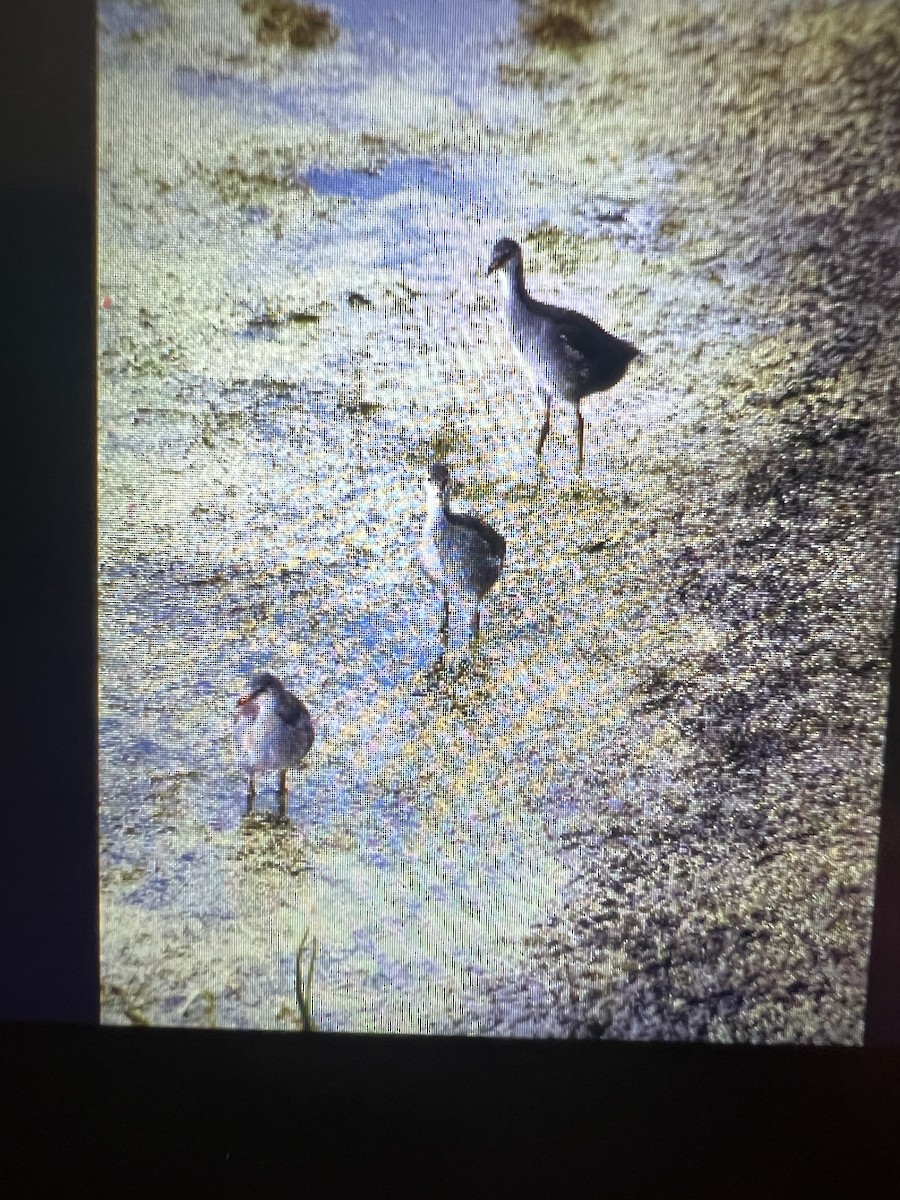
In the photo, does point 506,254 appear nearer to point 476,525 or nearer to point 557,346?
point 557,346

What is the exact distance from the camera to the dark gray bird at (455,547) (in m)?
0.77

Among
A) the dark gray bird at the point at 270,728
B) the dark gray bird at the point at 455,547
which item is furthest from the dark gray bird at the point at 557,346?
the dark gray bird at the point at 270,728

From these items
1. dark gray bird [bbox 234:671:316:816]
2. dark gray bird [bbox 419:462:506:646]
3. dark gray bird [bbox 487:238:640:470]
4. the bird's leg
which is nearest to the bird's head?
dark gray bird [bbox 487:238:640:470]

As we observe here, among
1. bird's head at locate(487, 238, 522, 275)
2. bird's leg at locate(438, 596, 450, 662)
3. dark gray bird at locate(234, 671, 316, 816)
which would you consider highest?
bird's head at locate(487, 238, 522, 275)

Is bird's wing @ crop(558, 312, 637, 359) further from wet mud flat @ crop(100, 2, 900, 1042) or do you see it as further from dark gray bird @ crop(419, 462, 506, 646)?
dark gray bird @ crop(419, 462, 506, 646)

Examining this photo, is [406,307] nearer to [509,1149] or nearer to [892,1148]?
[509,1149]

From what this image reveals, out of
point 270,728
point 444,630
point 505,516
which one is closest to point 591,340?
point 505,516

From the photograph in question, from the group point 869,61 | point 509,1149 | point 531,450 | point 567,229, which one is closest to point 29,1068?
point 509,1149

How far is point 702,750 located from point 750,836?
11 centimetres

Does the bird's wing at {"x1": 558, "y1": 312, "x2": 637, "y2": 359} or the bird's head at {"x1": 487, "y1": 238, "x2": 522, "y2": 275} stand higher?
the bird's head at {"x1": 487, "y1": 238, "x2": 522, "y2": 275}

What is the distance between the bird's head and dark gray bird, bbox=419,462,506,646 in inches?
Result: 8.2

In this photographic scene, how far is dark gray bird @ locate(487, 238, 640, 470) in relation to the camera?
2.47 feet

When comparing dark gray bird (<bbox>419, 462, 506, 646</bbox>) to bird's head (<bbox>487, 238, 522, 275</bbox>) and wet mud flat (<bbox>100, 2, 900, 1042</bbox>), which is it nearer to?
wet mud flat (<bbox>100, 2, 900, 1042</bbox>)

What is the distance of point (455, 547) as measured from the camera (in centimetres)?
77
